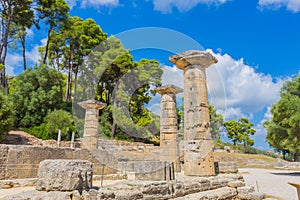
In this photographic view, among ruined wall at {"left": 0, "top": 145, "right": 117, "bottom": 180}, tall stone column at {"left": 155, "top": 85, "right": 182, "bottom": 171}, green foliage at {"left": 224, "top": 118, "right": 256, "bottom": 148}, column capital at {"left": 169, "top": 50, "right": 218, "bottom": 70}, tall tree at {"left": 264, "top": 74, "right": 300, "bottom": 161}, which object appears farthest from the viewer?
green foliage at {"left": 224, "top": 118, "right": 256, "bottom": 148}

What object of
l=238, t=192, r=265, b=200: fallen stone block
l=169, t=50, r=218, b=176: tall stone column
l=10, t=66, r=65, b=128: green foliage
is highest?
l=10, t=66, r=65, b=128: green foliage

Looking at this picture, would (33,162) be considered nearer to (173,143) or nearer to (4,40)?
(173,143)

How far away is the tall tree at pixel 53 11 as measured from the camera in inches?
996

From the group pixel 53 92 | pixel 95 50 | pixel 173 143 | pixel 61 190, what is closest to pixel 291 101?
pixel 173 143

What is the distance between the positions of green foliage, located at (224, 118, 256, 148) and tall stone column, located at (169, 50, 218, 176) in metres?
37.8

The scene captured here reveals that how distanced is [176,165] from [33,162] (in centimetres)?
661

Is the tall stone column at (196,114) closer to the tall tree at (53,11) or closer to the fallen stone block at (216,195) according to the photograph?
the fallen stone block at (216,195)

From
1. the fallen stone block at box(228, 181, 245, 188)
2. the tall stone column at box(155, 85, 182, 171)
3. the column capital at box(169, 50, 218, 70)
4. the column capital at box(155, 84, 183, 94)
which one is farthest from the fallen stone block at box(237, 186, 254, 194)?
the column capital at box(155, 84, 183, 94)

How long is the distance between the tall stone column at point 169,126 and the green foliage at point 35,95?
42.3ft

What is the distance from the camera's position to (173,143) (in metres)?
12.0

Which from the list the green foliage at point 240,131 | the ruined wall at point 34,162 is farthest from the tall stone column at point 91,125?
the green foliage at point 240,131

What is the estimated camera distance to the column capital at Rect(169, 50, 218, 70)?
7.52m

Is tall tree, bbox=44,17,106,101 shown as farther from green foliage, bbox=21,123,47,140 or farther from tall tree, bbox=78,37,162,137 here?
green foliage, bbox=21,123,47,140

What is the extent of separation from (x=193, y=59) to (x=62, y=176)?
544 cm
